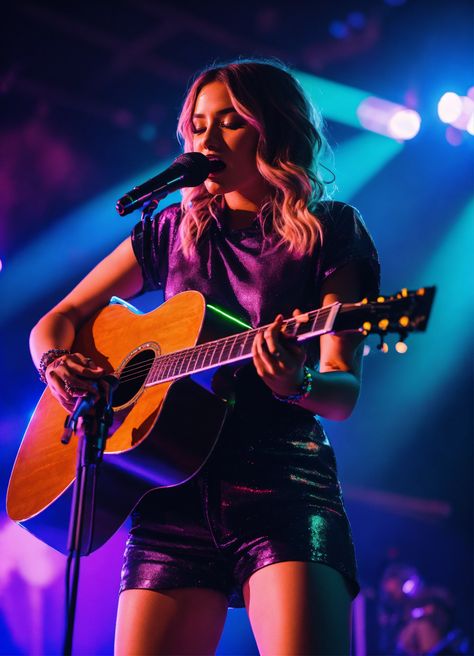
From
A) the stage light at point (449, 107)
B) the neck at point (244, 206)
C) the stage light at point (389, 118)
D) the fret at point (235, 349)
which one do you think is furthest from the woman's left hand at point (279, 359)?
the stage light at point (449, 107)

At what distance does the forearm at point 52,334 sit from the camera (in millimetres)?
2787

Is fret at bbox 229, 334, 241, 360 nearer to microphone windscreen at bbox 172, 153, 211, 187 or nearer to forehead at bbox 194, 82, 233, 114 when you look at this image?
microphone windscreen at bbox 172, 153, 211, 187

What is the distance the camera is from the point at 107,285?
9.70 feet

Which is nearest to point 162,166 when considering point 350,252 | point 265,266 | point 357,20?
point 357,20

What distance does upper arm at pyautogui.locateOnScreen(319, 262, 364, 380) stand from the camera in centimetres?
225

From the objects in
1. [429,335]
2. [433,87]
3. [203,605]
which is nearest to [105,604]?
[203,605]

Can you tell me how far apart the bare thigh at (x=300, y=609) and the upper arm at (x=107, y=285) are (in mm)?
1337

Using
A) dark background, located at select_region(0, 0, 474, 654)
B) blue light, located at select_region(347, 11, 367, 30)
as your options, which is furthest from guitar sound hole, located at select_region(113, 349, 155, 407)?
blue light, located at select_region(347, 11, 367, 30)

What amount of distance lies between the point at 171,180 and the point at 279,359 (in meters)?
0.85

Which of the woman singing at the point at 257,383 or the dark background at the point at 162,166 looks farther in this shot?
the dark background at the point at 162,166

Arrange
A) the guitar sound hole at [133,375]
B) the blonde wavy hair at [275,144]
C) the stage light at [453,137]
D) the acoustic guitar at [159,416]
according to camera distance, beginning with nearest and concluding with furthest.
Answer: the acoustic guitar at [159,416]
the guitar sound hole at [133,375]
the blonde wavy hair at [275,144]
the stage light at [453,137]

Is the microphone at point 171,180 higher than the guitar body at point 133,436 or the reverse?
higher

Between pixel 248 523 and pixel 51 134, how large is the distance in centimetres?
473

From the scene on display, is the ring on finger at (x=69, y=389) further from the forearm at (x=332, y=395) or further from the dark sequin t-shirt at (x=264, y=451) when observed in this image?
the forearm at (x=332, y=395)
